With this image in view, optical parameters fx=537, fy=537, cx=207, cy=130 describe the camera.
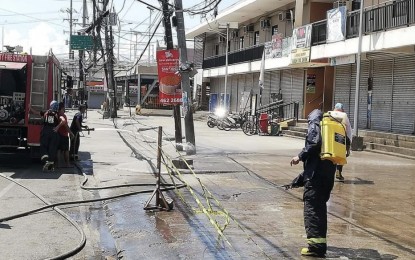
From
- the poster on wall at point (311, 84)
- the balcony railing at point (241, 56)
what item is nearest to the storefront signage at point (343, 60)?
the poster on wall at point (311, 84)

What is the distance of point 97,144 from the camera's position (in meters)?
21.3

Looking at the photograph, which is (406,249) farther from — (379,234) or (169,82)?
(169,82)

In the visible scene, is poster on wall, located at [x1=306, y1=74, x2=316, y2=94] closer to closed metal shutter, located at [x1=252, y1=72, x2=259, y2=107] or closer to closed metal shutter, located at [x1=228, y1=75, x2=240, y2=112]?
closed metal shutter, located at [x1=252, y1=72, x2=259, y2=107]

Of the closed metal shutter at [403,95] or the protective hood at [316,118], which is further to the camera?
the closed metal shutter at [403,95]

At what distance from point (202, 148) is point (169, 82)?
3.56m

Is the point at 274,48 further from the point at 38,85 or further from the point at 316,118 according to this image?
the point at 316,118

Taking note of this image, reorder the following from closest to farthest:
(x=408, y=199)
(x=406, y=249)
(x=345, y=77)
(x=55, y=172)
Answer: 1. (x=406, y=249)
2. (x=408, y=199)
3. (x=55, y=172)
4. (x=345, y=77)

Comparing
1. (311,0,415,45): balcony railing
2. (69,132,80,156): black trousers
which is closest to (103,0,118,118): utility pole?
(311,0,415,45): balcony railing

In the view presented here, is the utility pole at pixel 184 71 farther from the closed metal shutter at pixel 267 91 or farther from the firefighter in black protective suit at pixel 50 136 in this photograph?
the closed metal shutter at pixel 267 91

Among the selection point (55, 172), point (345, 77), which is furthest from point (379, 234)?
point (345, 77)

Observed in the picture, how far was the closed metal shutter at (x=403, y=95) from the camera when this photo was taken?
21547 millimetres

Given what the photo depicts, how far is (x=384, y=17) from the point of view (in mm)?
20875

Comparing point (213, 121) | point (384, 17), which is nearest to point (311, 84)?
point (213, 121)

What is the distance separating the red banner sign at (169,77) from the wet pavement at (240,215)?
2.79m
